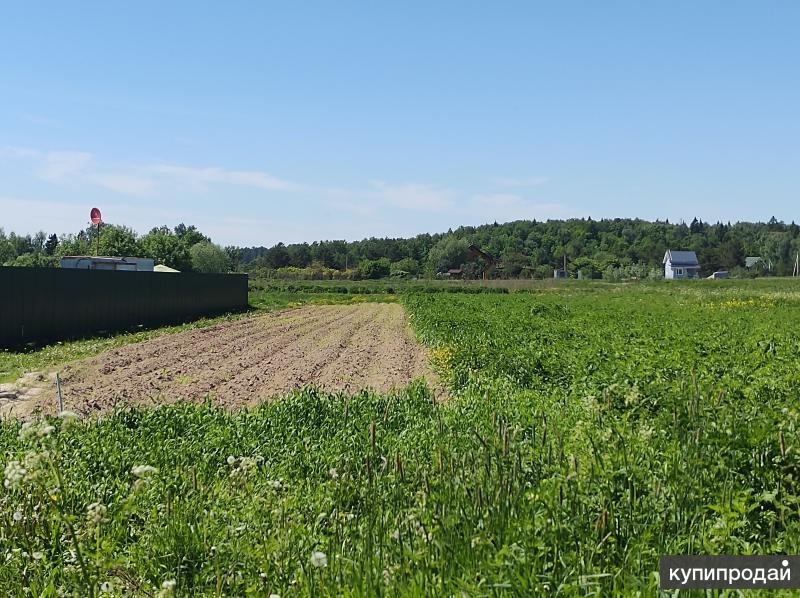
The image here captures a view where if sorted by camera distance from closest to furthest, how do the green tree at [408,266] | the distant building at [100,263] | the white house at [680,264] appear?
the distant building at [100,263] < the white house at [680,264] < the green tree at [408,266]

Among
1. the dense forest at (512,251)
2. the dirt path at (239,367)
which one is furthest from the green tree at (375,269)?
the dirt path at (239,367)

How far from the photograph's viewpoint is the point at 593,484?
4.19 m

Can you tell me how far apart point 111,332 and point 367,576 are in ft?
74.1

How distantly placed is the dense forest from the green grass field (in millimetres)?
67383

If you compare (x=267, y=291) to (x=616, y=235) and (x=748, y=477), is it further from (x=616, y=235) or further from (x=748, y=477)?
(x=616, y=235)

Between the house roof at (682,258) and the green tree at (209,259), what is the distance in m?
73.6

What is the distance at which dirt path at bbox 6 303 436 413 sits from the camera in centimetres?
1188

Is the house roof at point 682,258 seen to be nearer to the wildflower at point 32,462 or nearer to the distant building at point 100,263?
the distant building at point 100,263

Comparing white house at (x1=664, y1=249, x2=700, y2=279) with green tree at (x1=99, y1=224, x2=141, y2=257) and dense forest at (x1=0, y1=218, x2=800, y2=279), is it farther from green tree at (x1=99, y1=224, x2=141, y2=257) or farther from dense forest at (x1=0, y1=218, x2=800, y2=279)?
green tree at (x1=99, y1=224, x2=141, y2=257)

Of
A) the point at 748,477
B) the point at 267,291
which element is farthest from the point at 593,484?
the point at 267,291

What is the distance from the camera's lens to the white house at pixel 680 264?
117812 mm

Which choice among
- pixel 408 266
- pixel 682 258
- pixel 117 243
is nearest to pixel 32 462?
pixel 117 243

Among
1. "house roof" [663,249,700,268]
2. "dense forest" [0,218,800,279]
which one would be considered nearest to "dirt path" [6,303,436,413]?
"dense forest" [0,218,800,279]

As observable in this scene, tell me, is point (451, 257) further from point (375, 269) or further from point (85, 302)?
point (85, 302)
